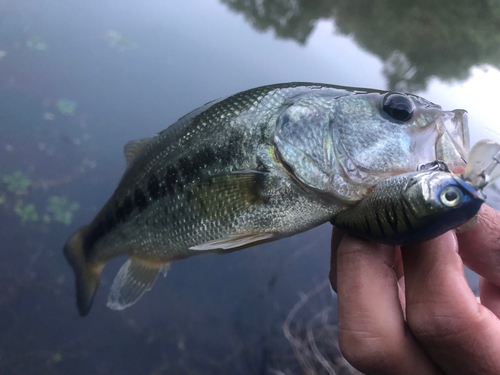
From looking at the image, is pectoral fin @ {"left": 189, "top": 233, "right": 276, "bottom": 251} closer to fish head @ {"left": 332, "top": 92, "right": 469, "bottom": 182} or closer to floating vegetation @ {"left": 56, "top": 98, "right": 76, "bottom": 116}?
fish head @ {"left": 332, "top": 92, "right": 469, "bottom": 182}

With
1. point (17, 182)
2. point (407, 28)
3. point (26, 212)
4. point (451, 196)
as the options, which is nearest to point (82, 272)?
point (26, 212)

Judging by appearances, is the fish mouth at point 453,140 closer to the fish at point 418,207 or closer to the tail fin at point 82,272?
the fish at point 418,207

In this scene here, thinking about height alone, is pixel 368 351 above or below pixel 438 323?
below

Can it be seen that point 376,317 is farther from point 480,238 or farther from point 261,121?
point 261,121

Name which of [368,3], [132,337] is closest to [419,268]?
[132,337]

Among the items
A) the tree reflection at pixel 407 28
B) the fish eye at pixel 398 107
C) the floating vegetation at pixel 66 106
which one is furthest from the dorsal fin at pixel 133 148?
the tree reflection at pixel 407 28

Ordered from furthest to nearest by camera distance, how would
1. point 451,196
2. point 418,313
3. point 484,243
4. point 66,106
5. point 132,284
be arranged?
point 66,106, point 132,284, point 484,243, point 418,313, point 451,196

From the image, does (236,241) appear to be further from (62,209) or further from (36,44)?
(36,44)
